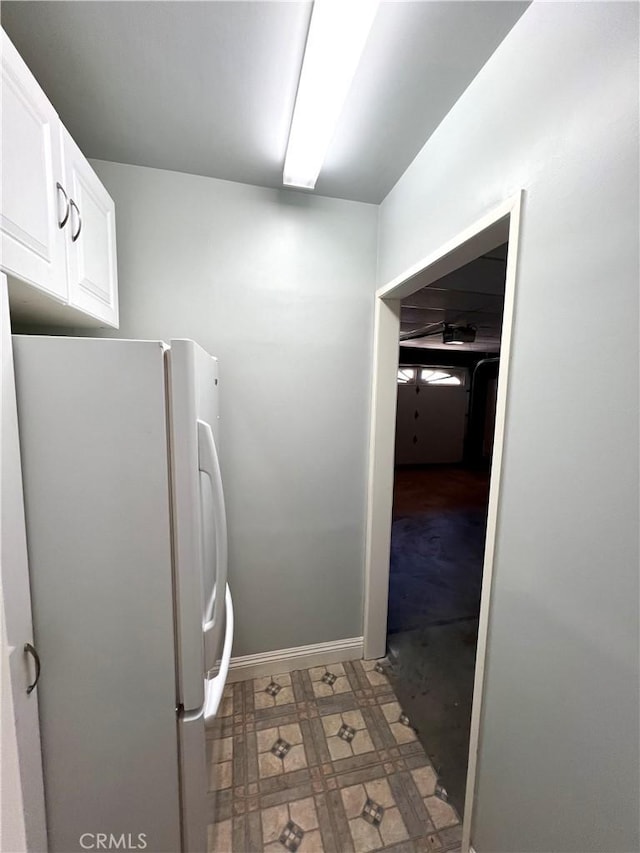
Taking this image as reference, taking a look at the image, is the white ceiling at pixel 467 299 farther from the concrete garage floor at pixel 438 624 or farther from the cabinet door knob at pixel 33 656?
the cabinet door knob at pixel 33 656

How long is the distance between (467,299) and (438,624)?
281 cm

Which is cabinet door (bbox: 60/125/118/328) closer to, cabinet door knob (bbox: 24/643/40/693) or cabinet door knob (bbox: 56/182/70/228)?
cabinet door knob (bbox: 56/182/70/228)

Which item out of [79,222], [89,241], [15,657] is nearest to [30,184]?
[79,222]

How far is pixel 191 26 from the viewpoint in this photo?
921mm

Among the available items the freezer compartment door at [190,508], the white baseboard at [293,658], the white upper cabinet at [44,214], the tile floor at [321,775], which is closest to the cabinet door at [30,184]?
the white upper cabinet at [44,214]

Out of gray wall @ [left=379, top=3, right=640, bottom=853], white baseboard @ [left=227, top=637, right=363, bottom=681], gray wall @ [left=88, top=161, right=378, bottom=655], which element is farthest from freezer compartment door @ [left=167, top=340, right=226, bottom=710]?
white baseboard @ [left=227, top=637, right=363, bottom=681]

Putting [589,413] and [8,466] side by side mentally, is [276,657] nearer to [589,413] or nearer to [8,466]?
[8,466]

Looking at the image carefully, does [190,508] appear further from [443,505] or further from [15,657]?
[443,505]

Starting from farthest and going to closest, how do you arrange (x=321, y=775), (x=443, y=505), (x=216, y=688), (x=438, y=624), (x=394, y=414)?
1. (x=443, y=505)
2. (x=438, y=624)
3. (x=394, y=414)
4. (x=321, y=775)
5. (x=216, y=688)

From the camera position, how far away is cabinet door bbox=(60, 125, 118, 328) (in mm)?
1024

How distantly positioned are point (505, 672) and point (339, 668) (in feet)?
4.44

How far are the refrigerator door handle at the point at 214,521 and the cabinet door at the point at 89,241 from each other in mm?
655

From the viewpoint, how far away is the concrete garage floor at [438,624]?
1.58m

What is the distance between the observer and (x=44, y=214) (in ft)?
2.87
